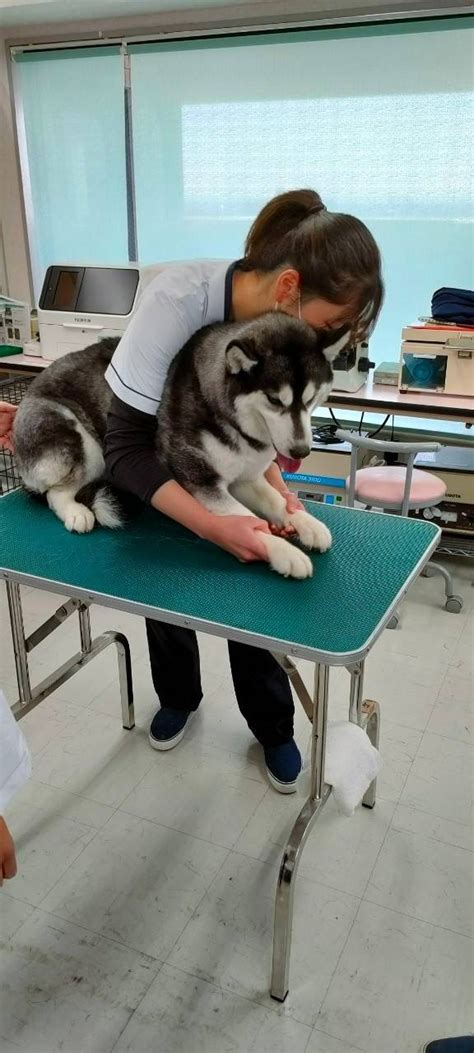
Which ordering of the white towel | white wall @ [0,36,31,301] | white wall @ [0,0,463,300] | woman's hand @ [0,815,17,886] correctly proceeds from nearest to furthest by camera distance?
woman's hand @ [0,815,17,886]
the white towel
white wall @ [0,0,463,300]
white wall @ [0,36,31,301]

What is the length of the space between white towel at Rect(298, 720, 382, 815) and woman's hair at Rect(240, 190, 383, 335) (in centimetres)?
77

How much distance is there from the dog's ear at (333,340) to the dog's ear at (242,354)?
123mm

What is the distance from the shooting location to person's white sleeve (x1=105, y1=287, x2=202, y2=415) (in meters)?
1.31

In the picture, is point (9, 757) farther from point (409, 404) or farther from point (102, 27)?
point (102, 27)

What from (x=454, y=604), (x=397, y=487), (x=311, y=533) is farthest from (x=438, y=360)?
(x=311, y=533)

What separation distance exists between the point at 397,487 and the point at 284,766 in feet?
4.23

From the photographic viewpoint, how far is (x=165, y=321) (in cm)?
130

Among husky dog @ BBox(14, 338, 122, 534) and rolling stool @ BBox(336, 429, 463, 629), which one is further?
rolling stool @ BBox(336, 429, 463, 629)

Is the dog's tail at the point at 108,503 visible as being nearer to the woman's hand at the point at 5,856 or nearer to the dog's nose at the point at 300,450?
the dog's nose at the point at 300,450

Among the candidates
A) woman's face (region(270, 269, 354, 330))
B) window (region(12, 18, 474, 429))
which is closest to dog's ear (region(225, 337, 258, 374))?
woman's face (region(270, 269, 354, 330))

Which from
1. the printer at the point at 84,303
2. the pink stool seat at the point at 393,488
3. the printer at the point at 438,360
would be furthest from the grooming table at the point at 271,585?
the printer at the point at 84,303

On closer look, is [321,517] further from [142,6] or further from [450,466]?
[142,6]

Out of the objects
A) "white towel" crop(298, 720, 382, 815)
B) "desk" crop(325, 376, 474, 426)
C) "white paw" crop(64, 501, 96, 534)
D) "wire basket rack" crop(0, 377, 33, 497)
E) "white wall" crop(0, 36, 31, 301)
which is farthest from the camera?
"white wall" crop(0, 36, 31, 301)

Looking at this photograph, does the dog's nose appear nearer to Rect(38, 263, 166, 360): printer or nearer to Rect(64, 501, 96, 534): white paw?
Rect(64, 501, 96, 534): white paw
